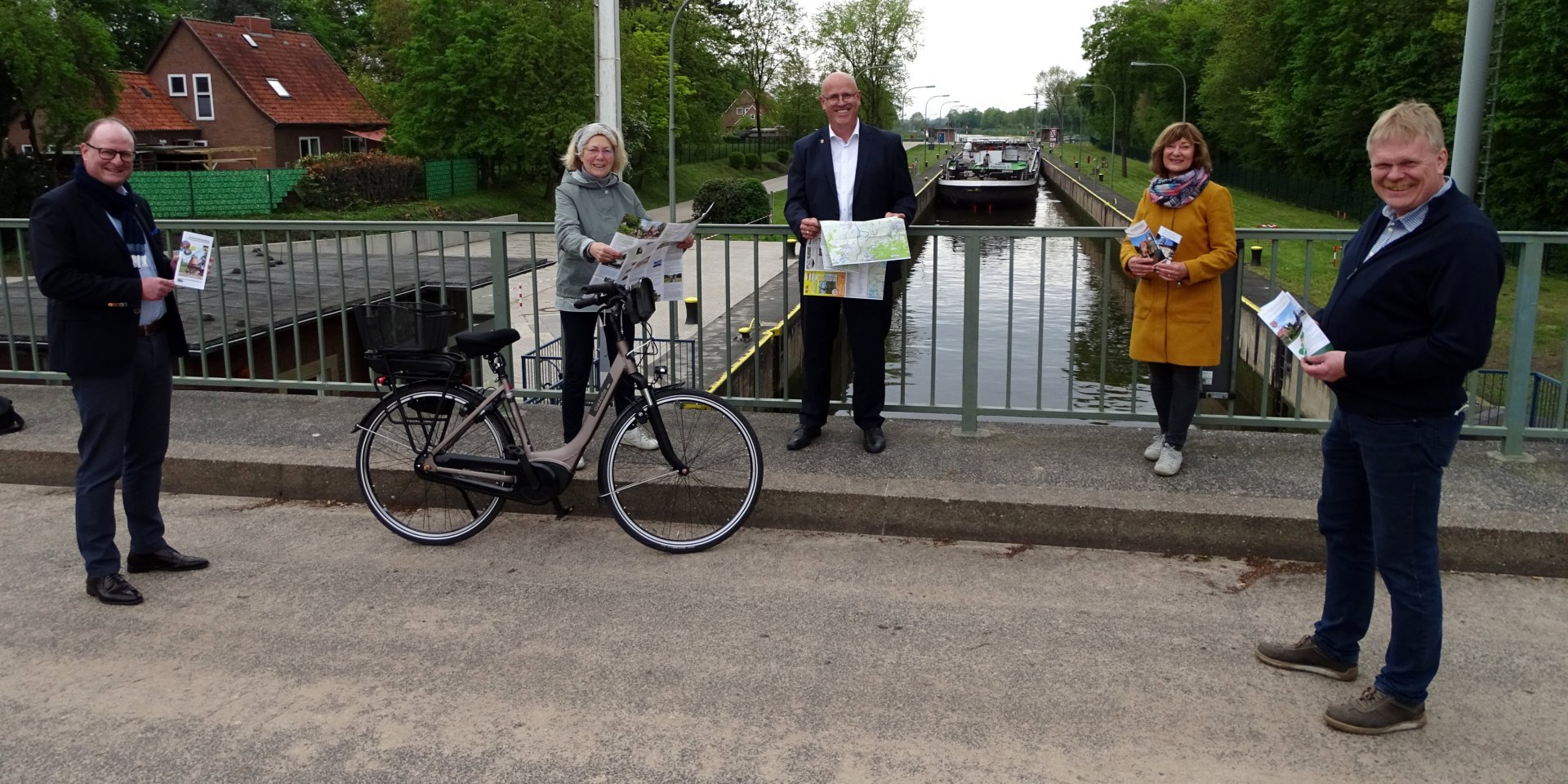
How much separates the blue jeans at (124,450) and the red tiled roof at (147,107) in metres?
46.4

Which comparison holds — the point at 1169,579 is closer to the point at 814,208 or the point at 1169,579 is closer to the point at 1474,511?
the point at 1474,511

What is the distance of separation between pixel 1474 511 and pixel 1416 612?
2.03 meters

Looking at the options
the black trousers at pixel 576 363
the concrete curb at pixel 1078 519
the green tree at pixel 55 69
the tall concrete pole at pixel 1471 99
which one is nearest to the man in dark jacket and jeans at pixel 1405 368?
the concrete curb at pixel 1078 519

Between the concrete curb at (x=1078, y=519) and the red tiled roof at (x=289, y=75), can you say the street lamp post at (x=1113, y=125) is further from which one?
the concrete curb at (x=1078, y=519)

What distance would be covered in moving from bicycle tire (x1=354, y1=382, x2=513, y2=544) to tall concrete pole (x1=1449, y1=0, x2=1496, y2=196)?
6.07 metres

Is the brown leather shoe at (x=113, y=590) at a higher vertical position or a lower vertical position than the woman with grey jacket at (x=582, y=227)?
lower

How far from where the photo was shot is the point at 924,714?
3.85 m

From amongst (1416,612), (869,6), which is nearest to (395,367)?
(1416,612)

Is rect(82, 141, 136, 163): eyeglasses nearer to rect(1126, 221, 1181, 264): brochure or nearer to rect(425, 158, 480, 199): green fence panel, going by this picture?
rect(1126, 221, 1181, 264): brochure

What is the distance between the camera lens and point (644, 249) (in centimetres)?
549

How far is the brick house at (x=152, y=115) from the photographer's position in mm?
46125

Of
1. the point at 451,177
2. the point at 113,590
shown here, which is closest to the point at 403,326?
the point at 113,590

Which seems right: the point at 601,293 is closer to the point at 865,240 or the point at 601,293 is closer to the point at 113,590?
the point at 865,240

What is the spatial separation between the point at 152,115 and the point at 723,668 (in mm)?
50620
